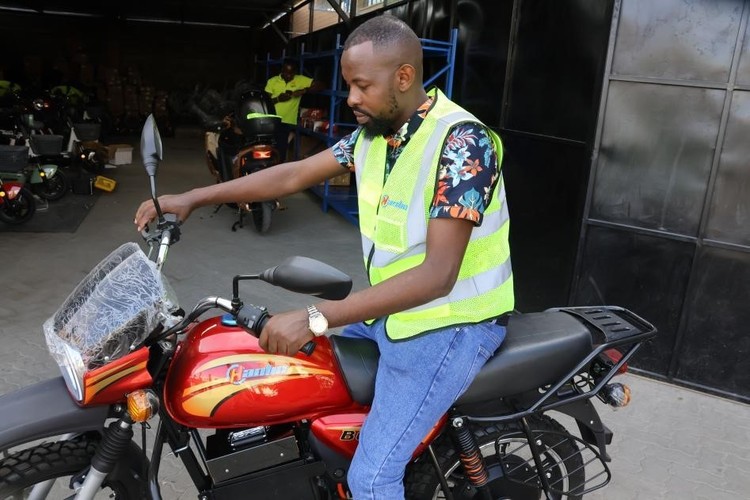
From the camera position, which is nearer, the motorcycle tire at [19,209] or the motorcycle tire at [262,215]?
the motorcycle tire at [19,209]

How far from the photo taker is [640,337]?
2.17m

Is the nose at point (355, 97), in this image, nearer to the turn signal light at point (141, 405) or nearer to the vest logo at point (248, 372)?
the vest logo at point (248, 372)

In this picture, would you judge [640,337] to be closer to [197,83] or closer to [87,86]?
[87,86]

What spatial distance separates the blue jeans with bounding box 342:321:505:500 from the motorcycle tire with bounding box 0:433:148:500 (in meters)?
0.68

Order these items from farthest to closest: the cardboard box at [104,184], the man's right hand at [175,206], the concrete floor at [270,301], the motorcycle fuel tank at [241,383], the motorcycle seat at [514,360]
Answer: the cardboard box at [104,184] < the concrete floor at [270,301] < the man's right hand at [175,206] < the motorcycle seat at [514,360] < the motorcycle fuel tank at [241,383]

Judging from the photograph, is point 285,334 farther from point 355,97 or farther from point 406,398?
point 355,97

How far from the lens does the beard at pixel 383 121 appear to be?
1855 mm

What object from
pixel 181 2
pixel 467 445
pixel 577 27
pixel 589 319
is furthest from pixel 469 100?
pixel 181 2

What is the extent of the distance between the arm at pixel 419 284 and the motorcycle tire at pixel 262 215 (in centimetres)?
558

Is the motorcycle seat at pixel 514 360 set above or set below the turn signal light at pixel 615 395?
above

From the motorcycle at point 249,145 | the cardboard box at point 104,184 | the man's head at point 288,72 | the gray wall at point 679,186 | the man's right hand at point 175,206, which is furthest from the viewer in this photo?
the man's head at point 288,72

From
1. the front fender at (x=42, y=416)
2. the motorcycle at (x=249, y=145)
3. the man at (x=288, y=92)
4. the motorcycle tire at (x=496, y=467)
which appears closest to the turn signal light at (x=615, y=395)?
the motorcycle tire at (x=496, y=467)

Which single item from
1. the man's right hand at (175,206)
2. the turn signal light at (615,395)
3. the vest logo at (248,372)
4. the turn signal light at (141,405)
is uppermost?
the man's right hand at (175,206)

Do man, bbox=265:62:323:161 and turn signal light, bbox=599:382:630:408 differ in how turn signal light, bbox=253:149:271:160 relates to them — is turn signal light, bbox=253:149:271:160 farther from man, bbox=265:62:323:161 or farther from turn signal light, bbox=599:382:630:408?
turn signal light, bbox=599:382:630:408
